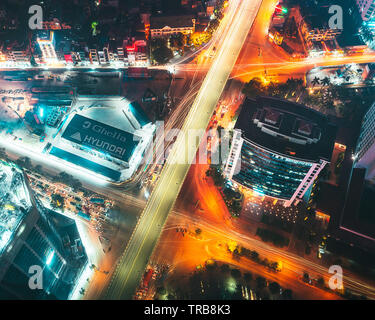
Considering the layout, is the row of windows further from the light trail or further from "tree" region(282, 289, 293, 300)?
"tree" region(282, 289, 293, 300)

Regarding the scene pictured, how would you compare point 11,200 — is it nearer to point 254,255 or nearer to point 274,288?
point 254,255

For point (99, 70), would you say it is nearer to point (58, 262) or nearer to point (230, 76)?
point (230, 76)

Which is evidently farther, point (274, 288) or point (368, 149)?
point (368, 149)

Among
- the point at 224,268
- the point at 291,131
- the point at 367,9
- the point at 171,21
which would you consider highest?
the point at 367,9

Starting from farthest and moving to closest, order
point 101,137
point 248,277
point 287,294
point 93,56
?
point 93,56
point 101,137
point 248,277
point 287,294

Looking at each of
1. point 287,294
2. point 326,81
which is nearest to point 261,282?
point 287,294

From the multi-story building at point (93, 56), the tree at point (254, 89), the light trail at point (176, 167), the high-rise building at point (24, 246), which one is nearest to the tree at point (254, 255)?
the light trail at point (176, 167)

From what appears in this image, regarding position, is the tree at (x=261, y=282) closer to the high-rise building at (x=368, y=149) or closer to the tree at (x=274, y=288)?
the tree at (x=274, y=288)

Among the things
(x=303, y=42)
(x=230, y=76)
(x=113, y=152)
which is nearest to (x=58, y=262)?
(x=113, y=152)
